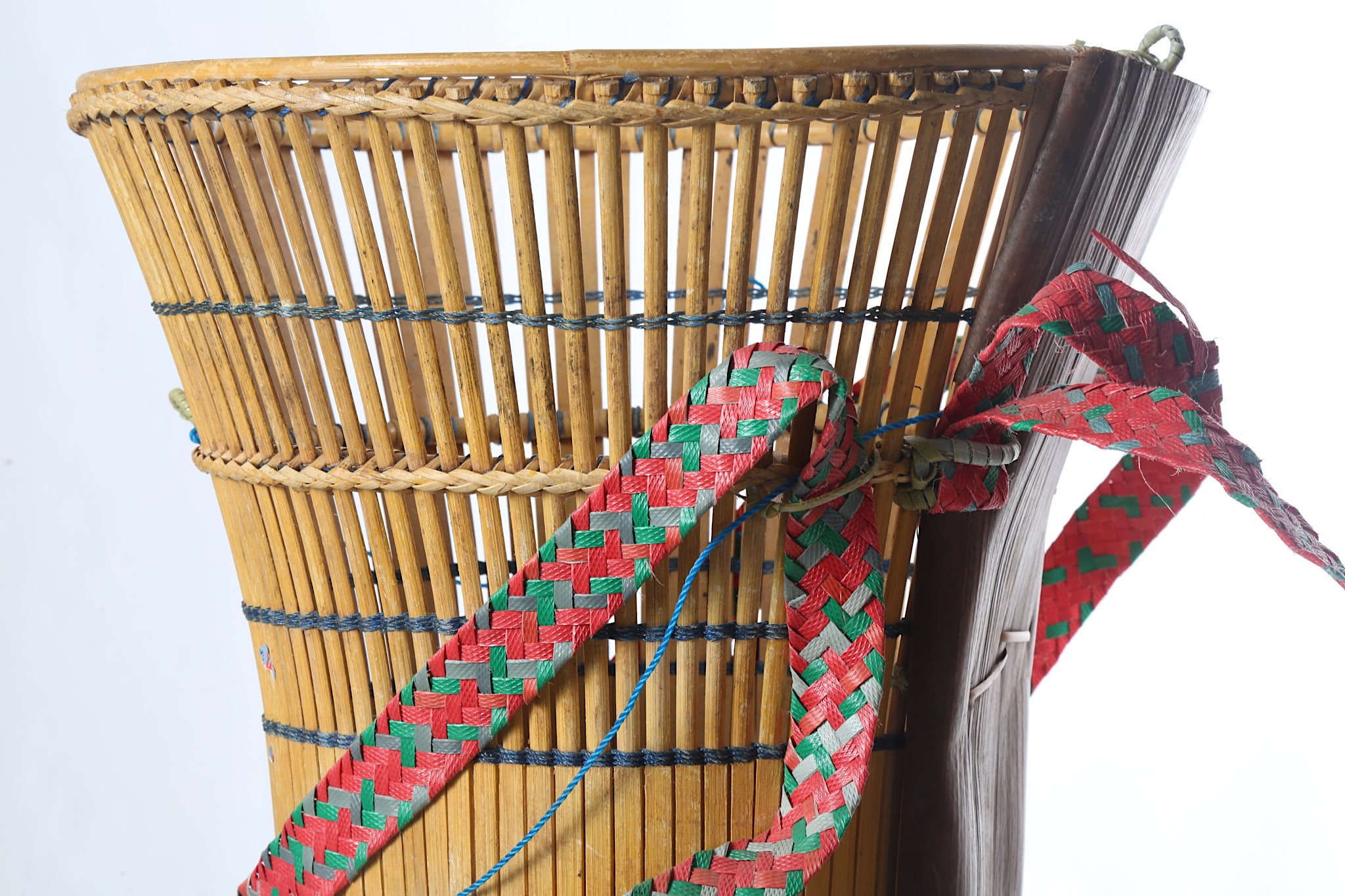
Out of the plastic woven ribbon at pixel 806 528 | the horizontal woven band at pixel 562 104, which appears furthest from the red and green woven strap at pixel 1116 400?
the horizontal woven band at pixel 562 104

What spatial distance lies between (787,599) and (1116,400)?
0.62ft

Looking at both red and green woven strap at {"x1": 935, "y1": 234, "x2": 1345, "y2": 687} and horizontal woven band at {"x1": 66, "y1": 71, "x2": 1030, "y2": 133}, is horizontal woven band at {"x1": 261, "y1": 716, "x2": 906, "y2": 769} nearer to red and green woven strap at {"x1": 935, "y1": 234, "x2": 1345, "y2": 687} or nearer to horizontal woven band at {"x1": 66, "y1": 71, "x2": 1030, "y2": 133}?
red and green woven strap at {"x1": 935, "y1": 234, "x2": 1345, "y2": 687}

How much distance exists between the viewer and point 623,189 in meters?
0.56

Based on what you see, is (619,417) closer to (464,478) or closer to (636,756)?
(464,478)

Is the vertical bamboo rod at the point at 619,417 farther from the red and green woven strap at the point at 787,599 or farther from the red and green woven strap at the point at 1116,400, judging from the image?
the red and green woven strap at the point at 1116,400

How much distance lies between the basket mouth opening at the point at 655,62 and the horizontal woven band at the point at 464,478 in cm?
20

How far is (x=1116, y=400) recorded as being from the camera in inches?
21.1

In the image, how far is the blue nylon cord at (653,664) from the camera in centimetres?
59

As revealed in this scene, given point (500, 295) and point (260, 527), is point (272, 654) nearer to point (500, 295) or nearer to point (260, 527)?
point (260, 527)

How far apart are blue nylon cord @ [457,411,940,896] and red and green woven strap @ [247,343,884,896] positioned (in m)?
0.02

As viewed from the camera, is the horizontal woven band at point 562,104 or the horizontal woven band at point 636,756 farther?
the horizontal woven band at point 636,756

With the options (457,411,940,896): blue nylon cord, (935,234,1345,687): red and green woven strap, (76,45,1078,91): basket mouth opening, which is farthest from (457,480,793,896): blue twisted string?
(76,45,1078,91): basket mouth opening

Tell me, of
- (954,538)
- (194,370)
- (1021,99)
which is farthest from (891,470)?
(194,370)

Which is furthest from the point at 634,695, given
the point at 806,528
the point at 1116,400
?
the point at 1116,400
